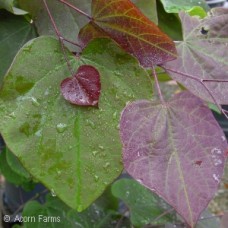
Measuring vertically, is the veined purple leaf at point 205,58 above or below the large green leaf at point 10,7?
below

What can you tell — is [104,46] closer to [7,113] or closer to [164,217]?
[7,113]

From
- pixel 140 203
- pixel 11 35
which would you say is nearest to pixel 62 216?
pixel 140 203

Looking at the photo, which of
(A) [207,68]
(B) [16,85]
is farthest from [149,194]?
(B) [16,85]

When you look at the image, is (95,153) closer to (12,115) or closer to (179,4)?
(12,115)

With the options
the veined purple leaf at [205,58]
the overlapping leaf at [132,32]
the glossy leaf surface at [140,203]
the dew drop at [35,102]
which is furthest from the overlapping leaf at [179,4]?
the glossy leaf surface at [140,203]

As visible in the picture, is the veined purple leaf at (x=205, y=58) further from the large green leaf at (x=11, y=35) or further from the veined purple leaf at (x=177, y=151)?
the large green leaf at (x=11, y=35)

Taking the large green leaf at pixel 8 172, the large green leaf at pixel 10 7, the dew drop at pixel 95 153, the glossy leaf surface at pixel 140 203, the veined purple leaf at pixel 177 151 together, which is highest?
the large green leaf at pixel 10 7
